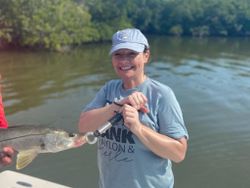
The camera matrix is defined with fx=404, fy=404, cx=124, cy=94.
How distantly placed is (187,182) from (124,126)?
5.80 meters

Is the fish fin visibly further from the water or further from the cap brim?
the water

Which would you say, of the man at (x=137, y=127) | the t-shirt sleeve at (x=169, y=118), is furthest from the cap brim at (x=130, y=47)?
the t-shirt sleeve at (x=169, y=118)

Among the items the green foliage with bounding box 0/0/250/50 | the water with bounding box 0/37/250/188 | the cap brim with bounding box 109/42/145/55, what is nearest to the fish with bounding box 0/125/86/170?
the cap brim with bounding box 109/42/145/55

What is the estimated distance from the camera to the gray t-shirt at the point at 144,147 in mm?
2680

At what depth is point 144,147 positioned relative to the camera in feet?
8.86

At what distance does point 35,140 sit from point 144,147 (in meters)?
0.80

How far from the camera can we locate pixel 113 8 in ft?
169

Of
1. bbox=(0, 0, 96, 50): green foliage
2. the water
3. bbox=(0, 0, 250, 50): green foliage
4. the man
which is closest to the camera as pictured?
the man

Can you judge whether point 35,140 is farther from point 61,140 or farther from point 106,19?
point 106,19

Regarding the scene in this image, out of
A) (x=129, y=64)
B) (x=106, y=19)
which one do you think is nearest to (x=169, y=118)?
(x=129, y=64)

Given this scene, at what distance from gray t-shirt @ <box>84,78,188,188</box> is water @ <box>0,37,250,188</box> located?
2.03 meters

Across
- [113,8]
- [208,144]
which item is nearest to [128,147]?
[208,144]

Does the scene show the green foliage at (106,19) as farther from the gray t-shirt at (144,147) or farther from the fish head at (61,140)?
the gray t-shirt at (144,147)

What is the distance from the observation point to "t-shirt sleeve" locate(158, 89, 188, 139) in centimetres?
266
